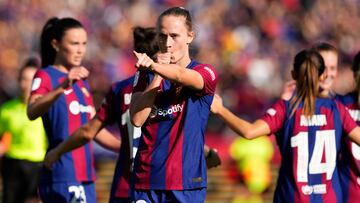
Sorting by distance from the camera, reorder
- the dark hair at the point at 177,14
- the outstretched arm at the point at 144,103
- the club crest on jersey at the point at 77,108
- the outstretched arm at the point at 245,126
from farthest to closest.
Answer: the club crest on jersey at the point at 77,108 → the outstretched arm at the point at 245,126 → the dark hair at the point at 177,14 → the outstretched arm at the point at 144,103

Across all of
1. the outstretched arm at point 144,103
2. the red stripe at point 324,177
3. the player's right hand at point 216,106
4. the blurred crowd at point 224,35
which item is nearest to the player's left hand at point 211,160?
the player's right hand at point 216,106

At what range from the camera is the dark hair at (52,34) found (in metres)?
8.44

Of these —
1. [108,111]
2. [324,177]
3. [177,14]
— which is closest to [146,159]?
[177,14]

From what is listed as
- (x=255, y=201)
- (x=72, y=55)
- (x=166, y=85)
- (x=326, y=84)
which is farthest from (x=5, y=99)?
(x=166, y=85)

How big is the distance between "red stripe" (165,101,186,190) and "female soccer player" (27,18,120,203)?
1.70 metres

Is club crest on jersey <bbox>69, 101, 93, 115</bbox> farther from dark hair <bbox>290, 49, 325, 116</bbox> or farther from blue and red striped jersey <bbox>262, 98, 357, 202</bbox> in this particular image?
dark hair <bbox>290, 49, 325, 116</bbox>

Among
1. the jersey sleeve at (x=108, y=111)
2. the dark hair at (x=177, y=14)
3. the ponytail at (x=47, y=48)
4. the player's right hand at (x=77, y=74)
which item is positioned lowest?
the jersey sleeve at (x=108, y=111)

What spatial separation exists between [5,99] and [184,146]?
32.4 feet

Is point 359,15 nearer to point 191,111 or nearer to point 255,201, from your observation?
point 255,201

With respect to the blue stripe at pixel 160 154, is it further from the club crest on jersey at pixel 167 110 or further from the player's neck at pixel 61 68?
the player's neck at pixel 61 68

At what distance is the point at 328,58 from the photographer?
8.14 metres

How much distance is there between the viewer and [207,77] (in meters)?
6.24

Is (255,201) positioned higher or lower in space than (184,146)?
lower

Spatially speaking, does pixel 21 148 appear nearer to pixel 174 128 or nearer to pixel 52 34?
pixel 52 34
